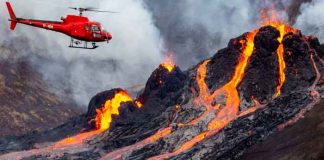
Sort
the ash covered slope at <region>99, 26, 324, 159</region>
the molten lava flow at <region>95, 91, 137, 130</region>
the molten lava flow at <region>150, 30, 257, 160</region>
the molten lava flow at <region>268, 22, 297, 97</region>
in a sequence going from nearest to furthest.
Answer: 1. the ash covered slope at <region>99, 26, 324, 159</region>
2. the molten lava flow at <region>150, 30, 257, 160</region>
3. the molten lava flow at <region>268, 22, 297, 97</region>
4. the molten lava flow at <region>95, 91, 137, 130</region>

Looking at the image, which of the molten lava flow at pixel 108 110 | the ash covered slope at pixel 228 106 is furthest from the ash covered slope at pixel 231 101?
the molten lava flow at pixel 108 110

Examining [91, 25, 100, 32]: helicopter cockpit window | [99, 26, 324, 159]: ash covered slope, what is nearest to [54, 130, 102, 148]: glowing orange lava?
[99, 26, 324, 159]: ash covered slope

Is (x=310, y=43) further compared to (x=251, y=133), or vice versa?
(x=310, y=43)

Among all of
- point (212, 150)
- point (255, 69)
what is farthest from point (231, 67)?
point (212, 150)

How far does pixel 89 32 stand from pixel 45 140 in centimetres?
7341

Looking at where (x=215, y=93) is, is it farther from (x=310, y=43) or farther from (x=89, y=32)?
(x=89, y=32)

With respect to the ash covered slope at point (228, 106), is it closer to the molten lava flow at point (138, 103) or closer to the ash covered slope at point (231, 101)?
the ash covered slope at point (231, 101)

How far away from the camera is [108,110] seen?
159m

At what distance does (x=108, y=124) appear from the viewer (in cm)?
15338

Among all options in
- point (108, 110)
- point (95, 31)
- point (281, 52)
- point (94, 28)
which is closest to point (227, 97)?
point (281, 52)

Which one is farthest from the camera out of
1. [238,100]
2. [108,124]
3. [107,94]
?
[107,94]

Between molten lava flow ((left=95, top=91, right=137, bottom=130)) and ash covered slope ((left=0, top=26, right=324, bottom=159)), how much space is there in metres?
15.6

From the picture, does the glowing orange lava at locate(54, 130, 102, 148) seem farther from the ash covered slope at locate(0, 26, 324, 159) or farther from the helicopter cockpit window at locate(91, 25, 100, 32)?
the helicopter cockpit window at locate(91, 25, 100, 32)

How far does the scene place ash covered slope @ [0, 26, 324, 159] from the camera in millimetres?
90062
